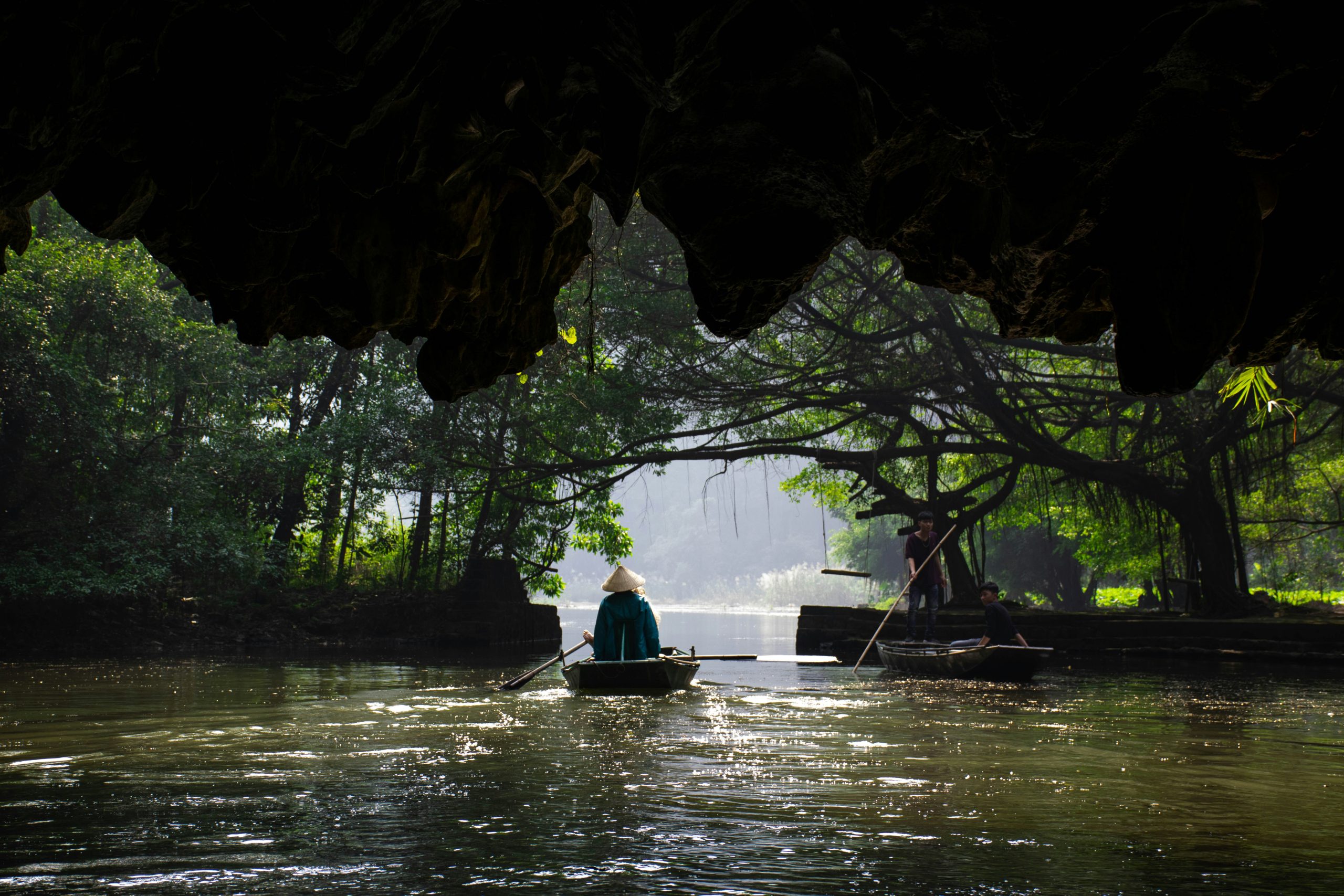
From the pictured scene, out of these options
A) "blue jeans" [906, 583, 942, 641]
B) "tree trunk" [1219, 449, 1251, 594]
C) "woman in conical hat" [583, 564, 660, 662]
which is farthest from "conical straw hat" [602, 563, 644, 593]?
"tree trunk" [1219, 449, 1251, 594]

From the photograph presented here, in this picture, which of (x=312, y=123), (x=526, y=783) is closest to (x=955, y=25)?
(x=312, y=123)

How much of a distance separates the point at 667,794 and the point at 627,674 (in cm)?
635

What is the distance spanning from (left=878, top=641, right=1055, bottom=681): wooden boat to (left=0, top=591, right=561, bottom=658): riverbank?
10204 mm

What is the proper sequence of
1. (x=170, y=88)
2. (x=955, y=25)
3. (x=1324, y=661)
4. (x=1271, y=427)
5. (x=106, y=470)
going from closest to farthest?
(x=955, y=25) < (x=170, y=88) < (x=1324, y=661) < (x=1271, y=427) < (x=106, y=470)

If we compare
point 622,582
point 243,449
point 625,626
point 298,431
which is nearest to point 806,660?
point 625,626

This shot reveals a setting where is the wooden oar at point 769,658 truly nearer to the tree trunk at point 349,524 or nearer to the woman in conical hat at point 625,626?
the woman in conical hat at point 625,626

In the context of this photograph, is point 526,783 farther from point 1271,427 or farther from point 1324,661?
point 1271,427

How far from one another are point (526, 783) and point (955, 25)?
17.1 feet

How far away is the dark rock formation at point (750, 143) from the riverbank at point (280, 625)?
1654 cm

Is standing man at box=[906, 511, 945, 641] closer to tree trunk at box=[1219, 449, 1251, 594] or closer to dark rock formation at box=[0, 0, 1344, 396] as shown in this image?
tree trunk at box=[1219, 449, 1251, 594]

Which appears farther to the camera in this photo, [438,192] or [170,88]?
[438,192]

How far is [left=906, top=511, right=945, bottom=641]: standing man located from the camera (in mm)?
17625

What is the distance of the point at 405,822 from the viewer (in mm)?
5219

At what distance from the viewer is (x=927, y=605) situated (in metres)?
17.9
